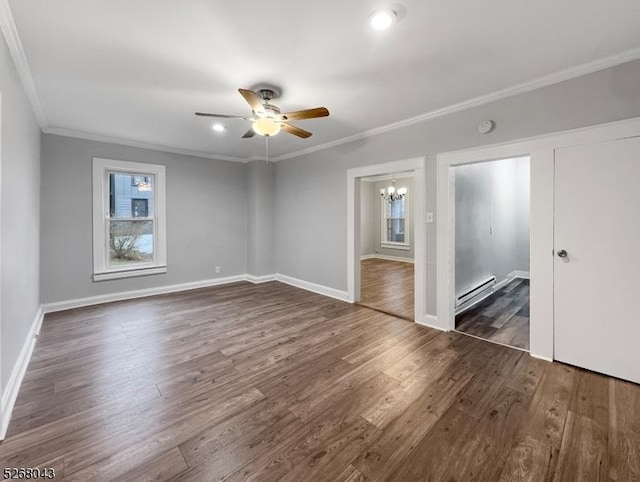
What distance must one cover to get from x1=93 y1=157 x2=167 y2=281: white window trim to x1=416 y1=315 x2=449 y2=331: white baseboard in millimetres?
4345

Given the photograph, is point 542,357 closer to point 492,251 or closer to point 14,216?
point 492,251

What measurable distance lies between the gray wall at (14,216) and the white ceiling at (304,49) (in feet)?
1.07

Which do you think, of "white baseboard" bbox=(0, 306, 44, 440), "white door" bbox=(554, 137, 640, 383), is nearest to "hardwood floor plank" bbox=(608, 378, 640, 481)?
"white door" bbox=(554, 137, 640, 383)

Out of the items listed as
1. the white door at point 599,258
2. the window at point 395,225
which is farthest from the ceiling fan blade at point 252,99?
the window at point 395,225

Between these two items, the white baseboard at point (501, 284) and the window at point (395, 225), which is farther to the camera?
the window at point (395, 225)

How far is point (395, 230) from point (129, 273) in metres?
7.09

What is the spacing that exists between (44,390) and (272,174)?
473 centimetres

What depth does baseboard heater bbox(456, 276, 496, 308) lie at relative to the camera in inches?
157

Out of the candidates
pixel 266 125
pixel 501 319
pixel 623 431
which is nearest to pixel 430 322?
pixel 501 319

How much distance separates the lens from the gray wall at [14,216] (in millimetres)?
1957

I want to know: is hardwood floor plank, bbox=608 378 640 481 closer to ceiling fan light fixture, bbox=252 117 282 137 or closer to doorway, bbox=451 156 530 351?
doorway, bbox=451 156 530 351

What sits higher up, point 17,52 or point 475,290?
point 17,52

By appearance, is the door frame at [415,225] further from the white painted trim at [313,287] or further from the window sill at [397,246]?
the window sill at [397,246]

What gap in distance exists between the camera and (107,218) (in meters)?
4.57
